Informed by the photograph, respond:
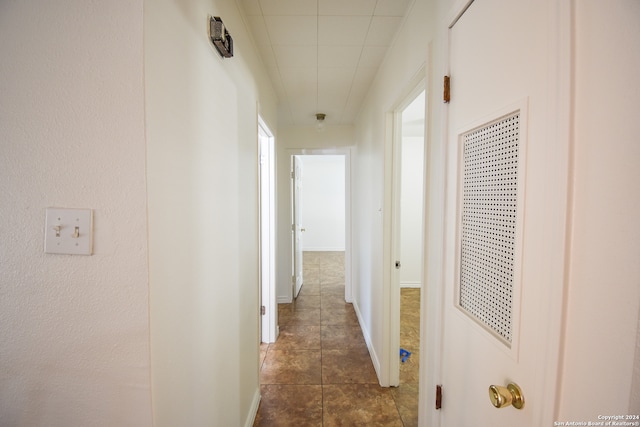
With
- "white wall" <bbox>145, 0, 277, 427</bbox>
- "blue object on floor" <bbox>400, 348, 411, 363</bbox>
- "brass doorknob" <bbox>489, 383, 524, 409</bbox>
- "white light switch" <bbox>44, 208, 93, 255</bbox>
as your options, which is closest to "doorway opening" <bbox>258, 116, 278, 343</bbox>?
"white wall" <bbox>145, 0, 277, 427</bbox>

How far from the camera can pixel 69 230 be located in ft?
2.14

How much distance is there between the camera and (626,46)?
1.41ft

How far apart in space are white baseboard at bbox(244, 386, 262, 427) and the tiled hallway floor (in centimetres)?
4

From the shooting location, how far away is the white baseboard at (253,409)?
1565 mm

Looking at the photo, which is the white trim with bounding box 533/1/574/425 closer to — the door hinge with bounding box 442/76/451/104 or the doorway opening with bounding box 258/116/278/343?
the door hinge with bounding box 442/76/451/104

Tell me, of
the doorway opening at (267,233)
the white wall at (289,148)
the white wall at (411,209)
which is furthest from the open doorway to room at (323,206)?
the doorway opening at (267,233)

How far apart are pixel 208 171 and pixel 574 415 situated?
1.24 metres

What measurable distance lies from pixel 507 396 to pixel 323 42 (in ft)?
6.39

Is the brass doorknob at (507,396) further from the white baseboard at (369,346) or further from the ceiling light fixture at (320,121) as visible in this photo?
the ceiling light fixture at (320,121)

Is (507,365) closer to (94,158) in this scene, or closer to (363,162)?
(94,158)

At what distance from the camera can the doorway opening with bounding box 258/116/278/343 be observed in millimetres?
2447

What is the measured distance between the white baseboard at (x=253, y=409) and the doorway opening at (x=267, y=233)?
2.51 ft

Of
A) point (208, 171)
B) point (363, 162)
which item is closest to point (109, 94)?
point (208, 171)

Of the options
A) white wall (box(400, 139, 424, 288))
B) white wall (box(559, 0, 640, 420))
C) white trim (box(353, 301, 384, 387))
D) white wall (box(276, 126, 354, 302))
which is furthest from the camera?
white wall (box(400, 139, 424, 288))
